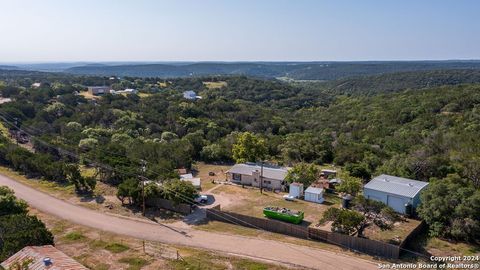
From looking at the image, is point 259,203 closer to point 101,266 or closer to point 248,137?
point 248,137

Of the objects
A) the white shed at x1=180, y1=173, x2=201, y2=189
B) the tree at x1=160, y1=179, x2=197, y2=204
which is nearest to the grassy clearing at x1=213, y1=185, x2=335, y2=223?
the white shed at x1=180, y1=173, x2=201, y2=189

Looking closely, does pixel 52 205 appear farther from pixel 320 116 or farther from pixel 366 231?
pixel 320 116

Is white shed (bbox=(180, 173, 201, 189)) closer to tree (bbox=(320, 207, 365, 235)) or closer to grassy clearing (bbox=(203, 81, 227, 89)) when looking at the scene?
tree (bbox=(320, 207, 365, 235))

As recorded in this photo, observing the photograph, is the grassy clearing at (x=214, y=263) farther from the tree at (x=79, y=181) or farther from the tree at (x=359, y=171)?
the tree at (x=359, y=171)

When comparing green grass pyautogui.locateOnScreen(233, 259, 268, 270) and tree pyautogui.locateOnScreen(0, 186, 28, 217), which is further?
tree pyautogui.locateOnScreen(0, 186, 28, 217)

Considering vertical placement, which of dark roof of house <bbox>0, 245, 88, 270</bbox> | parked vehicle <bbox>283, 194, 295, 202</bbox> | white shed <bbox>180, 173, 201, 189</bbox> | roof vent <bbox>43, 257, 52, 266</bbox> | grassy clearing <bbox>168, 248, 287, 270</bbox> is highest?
roof vent <bbox>43, 257, 52, 266</bbox>

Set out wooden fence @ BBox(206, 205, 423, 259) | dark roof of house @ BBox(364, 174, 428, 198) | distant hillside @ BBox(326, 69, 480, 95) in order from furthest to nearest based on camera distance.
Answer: distant hillside @ BBox(326, 69, 480, 95), dark roof of house @ BBox(364, 174, 428, 198), wooden fence @ BBox(206, 205, 423, 259)

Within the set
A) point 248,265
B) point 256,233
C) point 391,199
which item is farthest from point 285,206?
point 248,265
